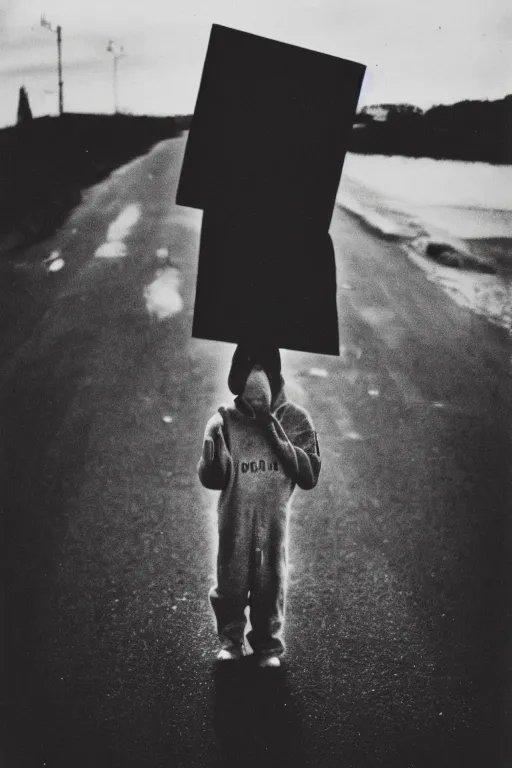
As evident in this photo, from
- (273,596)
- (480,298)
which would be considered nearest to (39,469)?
(273,596)

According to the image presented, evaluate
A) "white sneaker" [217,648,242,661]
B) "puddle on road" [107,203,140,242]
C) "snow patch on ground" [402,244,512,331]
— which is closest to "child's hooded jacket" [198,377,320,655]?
"white sneaker" [217,648,242,661]

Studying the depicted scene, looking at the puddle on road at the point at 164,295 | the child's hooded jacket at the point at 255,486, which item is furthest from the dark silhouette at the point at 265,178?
the puddle on road at the point at 164,295

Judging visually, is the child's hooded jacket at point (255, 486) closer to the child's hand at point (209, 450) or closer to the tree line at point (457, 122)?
the child's hand at point (209, 450)

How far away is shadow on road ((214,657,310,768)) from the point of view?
2.59 m

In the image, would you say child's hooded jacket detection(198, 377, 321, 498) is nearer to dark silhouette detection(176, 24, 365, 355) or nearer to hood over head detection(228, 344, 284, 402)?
hood over head detection(228, 344, 284, 402)

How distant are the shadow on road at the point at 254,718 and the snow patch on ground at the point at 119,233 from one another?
8.92 meters

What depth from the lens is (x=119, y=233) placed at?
12.8m

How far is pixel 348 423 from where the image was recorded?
562 centimetres

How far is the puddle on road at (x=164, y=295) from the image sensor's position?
27.0 feet

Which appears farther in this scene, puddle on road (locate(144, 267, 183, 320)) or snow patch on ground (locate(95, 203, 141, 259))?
snow patch on ground (locate(95, 203, 141, 259))

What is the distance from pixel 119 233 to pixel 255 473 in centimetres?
1105

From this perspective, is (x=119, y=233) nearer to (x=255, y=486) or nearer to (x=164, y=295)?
(x=164, y=295)

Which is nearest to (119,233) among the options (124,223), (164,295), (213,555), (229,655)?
(124,223)

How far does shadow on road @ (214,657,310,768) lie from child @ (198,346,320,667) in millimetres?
336
